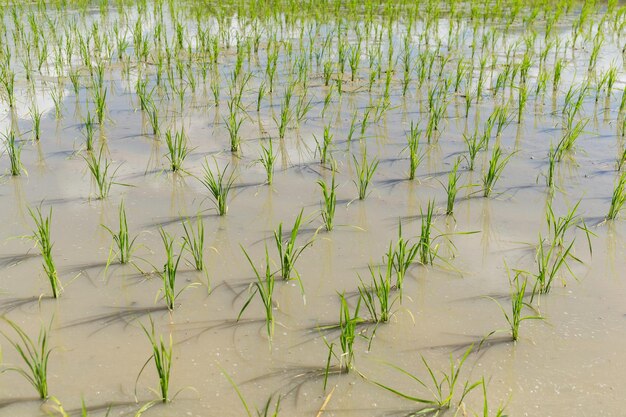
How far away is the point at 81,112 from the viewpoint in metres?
4.45

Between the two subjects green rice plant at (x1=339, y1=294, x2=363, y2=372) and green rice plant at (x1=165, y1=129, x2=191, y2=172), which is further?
green rice plant at (x1=165, y1=129, x2=191, y2=172)

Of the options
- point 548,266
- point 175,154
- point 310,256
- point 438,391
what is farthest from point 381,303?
point 175,154

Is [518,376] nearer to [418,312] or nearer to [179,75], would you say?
[418,312]

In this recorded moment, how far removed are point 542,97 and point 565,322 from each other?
10.3 feet

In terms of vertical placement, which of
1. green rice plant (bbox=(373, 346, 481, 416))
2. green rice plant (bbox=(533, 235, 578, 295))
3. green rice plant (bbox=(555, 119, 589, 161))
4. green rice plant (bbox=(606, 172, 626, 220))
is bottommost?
green rice plant (bbox=(373, 346, 481, 416))

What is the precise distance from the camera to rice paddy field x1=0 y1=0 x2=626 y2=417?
70.0 inches

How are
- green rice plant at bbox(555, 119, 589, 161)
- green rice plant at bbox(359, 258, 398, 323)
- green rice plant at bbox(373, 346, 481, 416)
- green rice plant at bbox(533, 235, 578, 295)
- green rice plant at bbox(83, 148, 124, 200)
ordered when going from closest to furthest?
green rice plant at bbox(373, 346, 481, 416)
green rice plant at bbox(359, 258, 398, 323)
green rice plant at bbox(533, 235, 578, 295)
green rice plant at bbox(83, 148, 124, 200)
green rice plant at bbox(555, 119, 589, 161)

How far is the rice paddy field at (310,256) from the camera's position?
1.78 m

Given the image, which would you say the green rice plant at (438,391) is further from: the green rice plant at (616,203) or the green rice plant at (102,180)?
the green rice plant at (102,180)

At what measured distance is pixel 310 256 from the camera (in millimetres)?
2541

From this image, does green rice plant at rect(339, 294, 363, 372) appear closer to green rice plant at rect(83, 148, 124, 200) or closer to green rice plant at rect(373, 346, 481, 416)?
green rice plant at rect(373, 346, 481, 416)

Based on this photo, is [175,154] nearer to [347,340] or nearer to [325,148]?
[325,148]

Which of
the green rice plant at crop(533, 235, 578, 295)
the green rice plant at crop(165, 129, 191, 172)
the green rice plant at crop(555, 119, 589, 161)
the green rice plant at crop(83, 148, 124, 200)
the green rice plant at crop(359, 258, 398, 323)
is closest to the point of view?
the green rice plant at crop(359, 258, 398, 323)

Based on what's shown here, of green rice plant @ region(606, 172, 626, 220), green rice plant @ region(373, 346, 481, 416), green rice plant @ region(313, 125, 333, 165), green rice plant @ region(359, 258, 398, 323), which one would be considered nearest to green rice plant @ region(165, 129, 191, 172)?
green rice plant @ region(313, 125, 333, 165)
